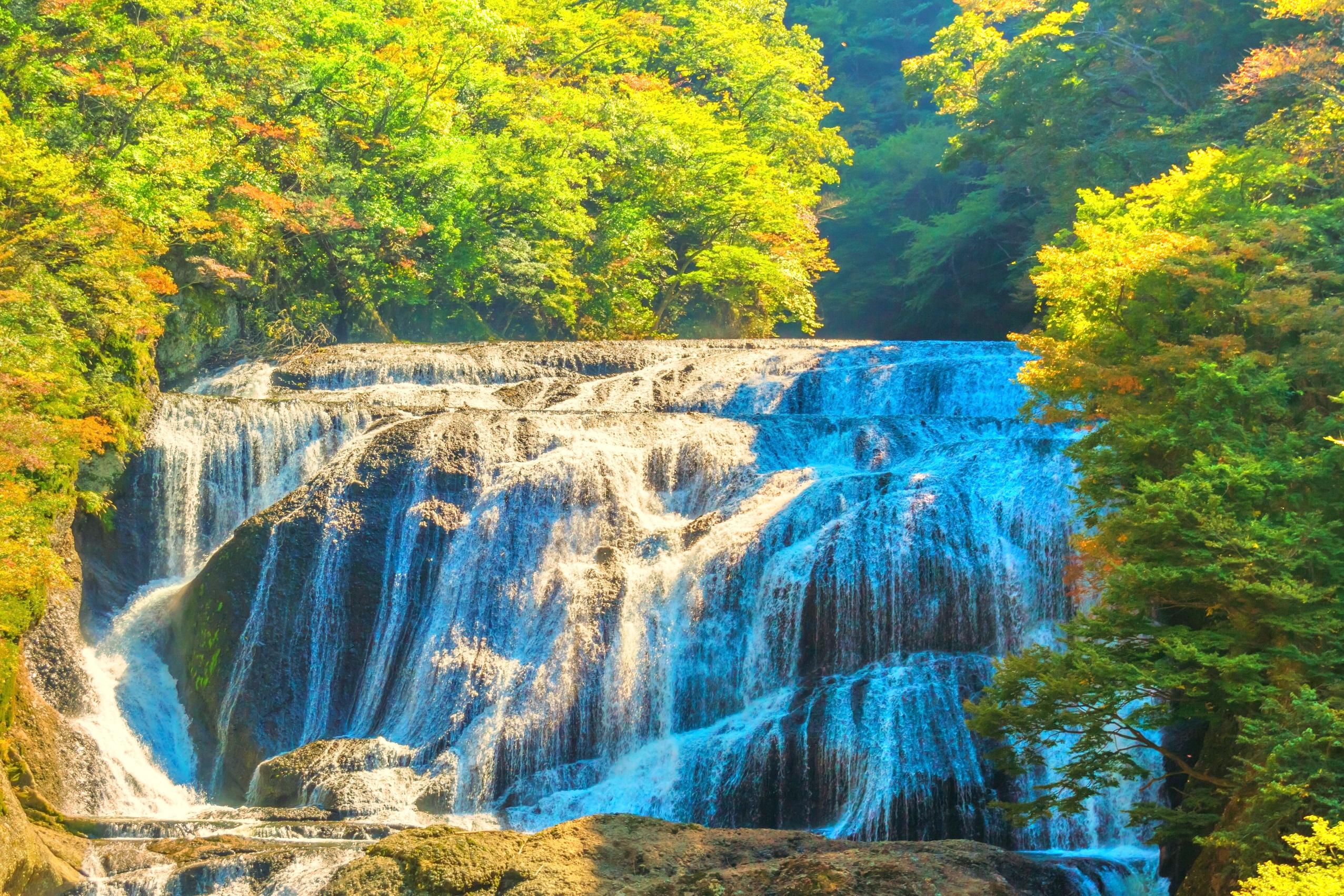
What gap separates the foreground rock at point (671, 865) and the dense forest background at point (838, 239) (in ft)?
6.50

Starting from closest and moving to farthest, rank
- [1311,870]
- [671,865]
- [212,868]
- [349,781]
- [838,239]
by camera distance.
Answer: [1311,870], [671,865], [212,868], [349,781], [838,239]

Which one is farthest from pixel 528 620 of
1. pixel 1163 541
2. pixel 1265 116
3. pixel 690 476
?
pixel 1265 116

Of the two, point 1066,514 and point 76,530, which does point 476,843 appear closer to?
point 1066,514

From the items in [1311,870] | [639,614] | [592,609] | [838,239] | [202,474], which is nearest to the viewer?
[1311,870]

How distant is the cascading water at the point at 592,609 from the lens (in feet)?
48.2

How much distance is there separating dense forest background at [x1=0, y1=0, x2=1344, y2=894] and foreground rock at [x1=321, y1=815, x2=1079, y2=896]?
6.50ft

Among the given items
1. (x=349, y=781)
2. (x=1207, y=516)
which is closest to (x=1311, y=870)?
(x=1207, y=516)

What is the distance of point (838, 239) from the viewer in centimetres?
4584

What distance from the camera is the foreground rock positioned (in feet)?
31.6

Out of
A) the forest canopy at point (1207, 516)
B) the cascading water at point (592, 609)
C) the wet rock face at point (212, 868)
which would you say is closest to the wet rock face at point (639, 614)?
the cascading water at point (592, 609)

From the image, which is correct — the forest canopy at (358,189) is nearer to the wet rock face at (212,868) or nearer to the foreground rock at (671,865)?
the wet rock face at (212,868)

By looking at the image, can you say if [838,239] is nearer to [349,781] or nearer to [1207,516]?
[349,781]

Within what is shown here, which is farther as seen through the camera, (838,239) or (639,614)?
(838,239)

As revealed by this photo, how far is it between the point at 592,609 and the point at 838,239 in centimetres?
3152
